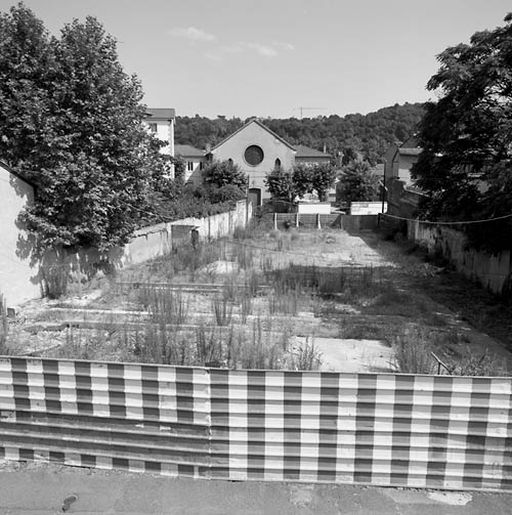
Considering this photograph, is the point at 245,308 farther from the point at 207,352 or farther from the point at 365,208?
the point at 365,208

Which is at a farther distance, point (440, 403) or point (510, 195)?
point (510, 195)

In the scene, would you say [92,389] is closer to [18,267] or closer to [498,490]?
[498,490]

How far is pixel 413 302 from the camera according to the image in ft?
37.3

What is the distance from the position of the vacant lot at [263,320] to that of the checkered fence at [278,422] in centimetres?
184

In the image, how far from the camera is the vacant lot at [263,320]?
634 centimetres

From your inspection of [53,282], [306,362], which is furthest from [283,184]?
[306,362]

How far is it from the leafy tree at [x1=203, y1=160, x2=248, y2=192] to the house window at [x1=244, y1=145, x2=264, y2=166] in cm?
865

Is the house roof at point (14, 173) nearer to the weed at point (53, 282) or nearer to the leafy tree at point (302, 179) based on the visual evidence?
the weed at point (53, 282)

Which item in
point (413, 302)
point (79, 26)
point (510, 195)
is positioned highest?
point (79, 26)

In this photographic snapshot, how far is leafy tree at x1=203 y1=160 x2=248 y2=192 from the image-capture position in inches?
1710

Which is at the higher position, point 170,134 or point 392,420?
point 170,134

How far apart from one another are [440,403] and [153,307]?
6.62m

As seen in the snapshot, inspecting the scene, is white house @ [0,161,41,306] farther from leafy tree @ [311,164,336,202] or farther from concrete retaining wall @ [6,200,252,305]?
leafy tree @ [311,164,336,202]

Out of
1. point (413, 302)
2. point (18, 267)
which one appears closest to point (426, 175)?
point (413, 302)
